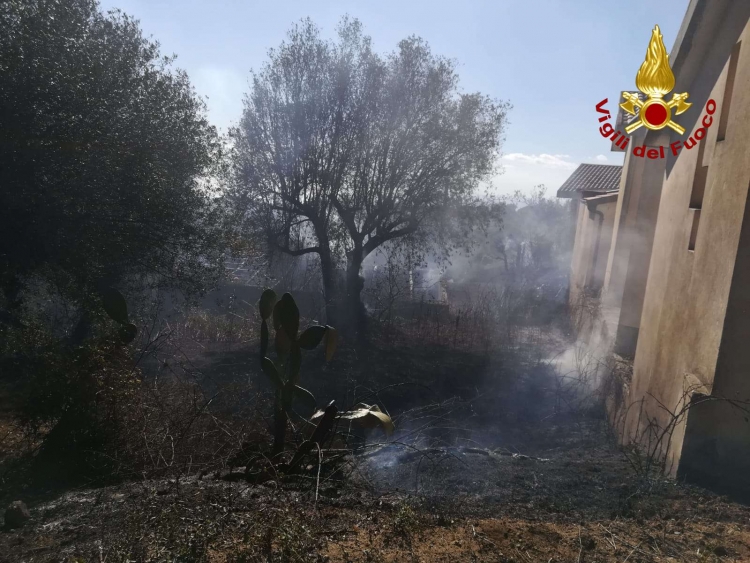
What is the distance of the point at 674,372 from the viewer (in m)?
5.25

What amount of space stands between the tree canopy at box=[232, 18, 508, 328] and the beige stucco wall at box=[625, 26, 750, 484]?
906 centimetres

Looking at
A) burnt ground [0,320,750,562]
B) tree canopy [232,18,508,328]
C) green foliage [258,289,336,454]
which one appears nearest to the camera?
burnt ground [0,320,750,562]

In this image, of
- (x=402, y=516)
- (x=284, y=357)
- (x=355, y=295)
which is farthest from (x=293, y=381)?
(x=355, y=295)

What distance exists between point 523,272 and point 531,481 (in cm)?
2607

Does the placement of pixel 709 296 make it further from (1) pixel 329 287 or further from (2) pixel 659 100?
(1) pixel 329 287

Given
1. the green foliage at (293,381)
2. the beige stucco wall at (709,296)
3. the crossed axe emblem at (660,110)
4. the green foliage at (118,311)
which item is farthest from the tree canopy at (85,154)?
the beige stucco wall at (709,296)

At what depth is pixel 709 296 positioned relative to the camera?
15.1 ft

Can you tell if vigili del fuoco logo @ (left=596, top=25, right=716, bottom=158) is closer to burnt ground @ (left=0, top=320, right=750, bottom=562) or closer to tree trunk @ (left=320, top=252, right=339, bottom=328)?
burnt ground @ (left=0, top=320, right=750, bottom=562)

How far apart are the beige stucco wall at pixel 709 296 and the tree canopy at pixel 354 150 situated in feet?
29.7

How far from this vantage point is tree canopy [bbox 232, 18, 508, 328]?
1406cm

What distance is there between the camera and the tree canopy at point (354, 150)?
1406 cm

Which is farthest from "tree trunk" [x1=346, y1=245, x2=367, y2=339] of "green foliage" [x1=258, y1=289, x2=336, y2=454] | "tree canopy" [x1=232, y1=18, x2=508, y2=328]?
"green foliage" [x1=258, y1=289, x2=336, y2=454]

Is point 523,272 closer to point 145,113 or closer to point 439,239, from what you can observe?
point 439,239

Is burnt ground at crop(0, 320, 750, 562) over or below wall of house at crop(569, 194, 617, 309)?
below
